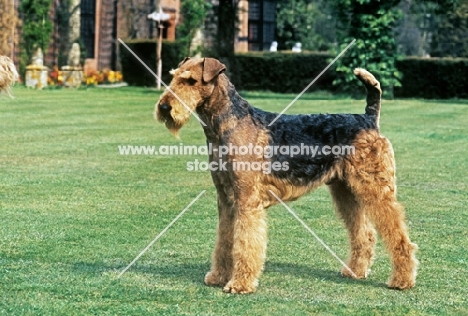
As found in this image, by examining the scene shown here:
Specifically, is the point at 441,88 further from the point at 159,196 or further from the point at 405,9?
the point at 159,196

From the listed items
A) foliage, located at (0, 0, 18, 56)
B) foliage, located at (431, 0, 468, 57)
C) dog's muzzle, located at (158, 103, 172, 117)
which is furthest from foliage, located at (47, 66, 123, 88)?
dog's muzzle, located at (158, 103, 172, 117)

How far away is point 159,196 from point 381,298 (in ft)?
14.6

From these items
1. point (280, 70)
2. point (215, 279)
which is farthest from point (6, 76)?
point (280, 70)

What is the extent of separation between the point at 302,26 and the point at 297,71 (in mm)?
9174

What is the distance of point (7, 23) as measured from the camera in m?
29.7

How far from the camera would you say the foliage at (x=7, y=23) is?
2944cm

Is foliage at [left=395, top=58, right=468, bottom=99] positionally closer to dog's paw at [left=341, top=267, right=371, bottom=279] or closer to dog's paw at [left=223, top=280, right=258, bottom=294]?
dog's paw at [left=341, top=267, right=371, bottom=279]

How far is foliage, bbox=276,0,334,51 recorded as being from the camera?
132 ft

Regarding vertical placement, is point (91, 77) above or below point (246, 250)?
above

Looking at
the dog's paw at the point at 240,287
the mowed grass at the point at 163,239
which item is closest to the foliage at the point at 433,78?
the mowed grass at the point at 163,239

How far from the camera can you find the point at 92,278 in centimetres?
612

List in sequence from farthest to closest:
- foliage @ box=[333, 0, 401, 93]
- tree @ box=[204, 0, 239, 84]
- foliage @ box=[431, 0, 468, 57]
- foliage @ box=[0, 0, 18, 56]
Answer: foliage @ box=[431, 0, 468, 57] → foliage @ box=[0, 0, 18, 56] → foliage @ box=[333, 0, 401, 93] → tree @ box=[204, 0, 239, 84]

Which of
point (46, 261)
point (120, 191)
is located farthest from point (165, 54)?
point (46, 261)

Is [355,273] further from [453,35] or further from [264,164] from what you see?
[453,35]
